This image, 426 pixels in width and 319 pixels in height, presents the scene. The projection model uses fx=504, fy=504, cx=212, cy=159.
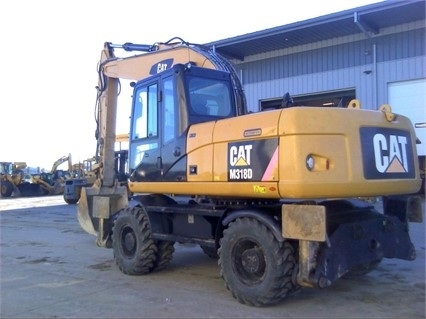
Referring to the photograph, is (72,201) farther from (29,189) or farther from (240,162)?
(240,162)

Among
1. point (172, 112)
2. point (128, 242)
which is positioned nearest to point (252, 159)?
point (172, 112)

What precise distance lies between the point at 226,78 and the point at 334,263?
338 centimetres

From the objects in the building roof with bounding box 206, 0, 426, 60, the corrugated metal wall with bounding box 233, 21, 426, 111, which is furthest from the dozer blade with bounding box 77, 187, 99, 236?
the corrugated metal wall with bounding box 233, 21, 426, 111

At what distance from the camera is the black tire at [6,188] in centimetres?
3628

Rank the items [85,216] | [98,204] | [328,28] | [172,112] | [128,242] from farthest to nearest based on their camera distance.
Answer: [328,28]
[85,216]
[98,204]
[128,242]
[172,112]

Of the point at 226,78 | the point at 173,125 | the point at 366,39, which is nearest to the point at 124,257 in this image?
the point at 173,125

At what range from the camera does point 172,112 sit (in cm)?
710

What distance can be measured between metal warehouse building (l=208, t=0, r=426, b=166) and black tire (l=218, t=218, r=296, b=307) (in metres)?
12.0

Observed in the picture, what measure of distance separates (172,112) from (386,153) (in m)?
2.93

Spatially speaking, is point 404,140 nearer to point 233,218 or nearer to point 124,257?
point 233,218

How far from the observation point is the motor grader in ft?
17.7

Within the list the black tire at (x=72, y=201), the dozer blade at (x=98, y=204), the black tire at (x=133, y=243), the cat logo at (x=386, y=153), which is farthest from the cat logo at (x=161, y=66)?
the black tire at (x=72, y=201)

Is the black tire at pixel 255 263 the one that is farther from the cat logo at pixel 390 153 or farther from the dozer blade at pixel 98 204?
the dozer blade at pixel 98 204

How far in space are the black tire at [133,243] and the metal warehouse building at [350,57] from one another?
1053 cm
